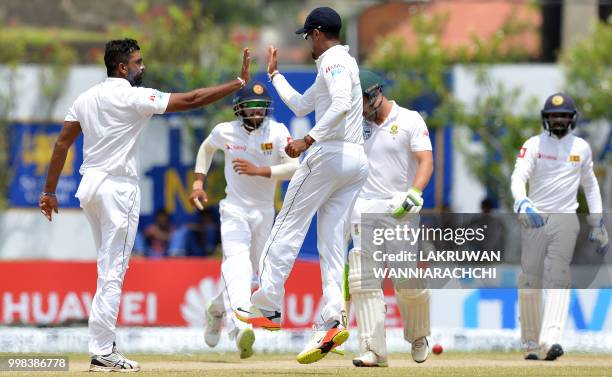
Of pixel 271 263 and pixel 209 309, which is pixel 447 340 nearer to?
pixel 209 309

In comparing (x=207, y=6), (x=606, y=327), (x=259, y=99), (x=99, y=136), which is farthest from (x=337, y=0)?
(x=99, y=136)

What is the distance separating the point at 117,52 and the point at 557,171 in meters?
4.05

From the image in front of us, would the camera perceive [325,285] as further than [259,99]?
No

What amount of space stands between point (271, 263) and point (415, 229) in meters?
1.83

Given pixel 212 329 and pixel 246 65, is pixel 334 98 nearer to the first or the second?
pixel 246 65

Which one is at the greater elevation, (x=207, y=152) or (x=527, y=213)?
(x=207, y=152)

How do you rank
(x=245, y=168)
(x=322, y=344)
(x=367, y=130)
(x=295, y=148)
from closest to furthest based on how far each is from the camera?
(x=295, y=148), (x=322, y=344), (x=367, y=130), (x=245, y=168)

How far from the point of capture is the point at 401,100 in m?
22.0

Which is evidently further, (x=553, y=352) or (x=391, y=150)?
(x=553, y=352)

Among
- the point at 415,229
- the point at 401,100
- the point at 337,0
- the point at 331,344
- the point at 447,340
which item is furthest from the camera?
the point at 337,0

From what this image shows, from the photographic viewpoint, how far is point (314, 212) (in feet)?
33.4

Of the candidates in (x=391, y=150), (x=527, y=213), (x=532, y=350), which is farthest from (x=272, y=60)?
(x=532, y=350)

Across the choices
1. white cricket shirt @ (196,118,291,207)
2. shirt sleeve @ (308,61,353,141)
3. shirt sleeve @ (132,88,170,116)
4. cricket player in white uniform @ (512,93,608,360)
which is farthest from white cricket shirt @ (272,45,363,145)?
cricket player in white uniform @ (512,93,608,360)

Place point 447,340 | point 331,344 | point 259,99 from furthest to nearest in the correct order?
point 447,340 < point 259,99 < point 331,344
